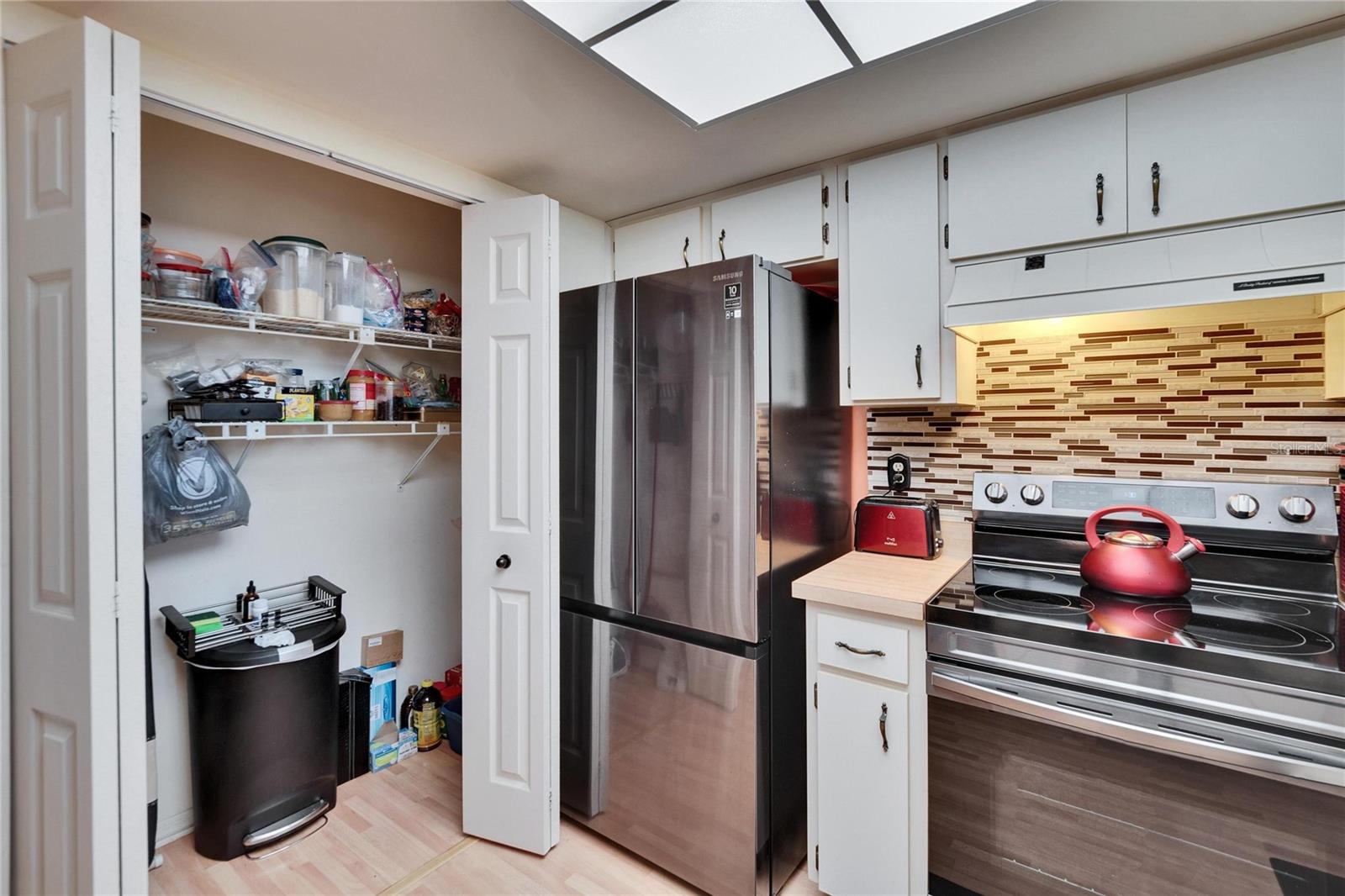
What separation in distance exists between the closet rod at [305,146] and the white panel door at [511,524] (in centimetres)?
12

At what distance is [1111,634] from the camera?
51.1 inches

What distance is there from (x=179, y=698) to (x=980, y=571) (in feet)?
8.67

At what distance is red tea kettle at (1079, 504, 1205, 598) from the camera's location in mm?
1512

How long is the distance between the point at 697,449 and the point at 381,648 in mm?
1674

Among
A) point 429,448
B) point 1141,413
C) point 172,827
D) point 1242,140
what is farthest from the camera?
point 429,448

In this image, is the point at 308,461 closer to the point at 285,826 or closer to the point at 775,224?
the point at 285,826

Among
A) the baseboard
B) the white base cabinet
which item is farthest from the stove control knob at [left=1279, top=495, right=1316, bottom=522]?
the baseboard

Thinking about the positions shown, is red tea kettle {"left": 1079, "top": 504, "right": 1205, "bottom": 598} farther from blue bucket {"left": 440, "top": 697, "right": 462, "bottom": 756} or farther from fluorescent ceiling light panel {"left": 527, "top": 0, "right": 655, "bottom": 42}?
blue bucket {"left": 440, "top": 697, "right": 462, "bottom": 756}

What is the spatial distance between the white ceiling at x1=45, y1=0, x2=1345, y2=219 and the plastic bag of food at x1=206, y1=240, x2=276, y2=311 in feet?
1.71

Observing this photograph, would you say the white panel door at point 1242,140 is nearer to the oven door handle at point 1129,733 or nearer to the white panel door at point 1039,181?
the white panel door at point 1039,181

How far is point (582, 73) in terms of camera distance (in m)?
1.53

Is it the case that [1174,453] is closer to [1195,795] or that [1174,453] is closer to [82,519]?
[1195,795]

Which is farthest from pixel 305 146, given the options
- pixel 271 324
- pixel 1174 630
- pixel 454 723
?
pixel 1174 630

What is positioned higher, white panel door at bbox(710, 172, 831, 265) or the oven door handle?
white panel door at bbox(710, 172, 831, 265)
